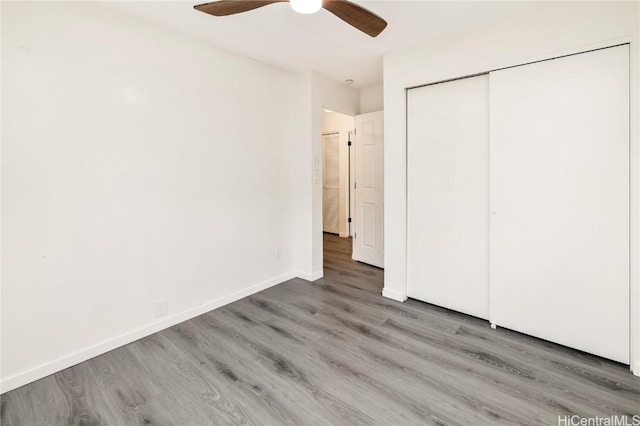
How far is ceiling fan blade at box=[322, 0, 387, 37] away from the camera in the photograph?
5.52ft

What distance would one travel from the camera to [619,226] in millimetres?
1994

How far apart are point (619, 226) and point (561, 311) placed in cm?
70

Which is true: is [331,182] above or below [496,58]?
below

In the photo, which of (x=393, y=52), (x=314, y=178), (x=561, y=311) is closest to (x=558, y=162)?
(x=561, y=311)

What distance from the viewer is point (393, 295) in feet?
10.3

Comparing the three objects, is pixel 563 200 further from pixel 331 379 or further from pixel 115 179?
pixel 115 179

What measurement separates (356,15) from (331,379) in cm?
222

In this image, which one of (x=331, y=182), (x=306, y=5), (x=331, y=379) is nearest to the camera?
(x=306, y=5)

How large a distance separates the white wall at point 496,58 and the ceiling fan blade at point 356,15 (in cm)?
93

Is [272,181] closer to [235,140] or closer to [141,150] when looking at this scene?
[235,140]

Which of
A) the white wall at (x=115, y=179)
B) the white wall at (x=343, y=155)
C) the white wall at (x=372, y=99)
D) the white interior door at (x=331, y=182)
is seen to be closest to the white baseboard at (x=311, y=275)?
the white wall at (x=115, y=179)

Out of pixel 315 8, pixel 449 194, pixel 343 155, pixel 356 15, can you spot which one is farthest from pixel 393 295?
pixel 343 155

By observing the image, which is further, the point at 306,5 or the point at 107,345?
the point at 107,345

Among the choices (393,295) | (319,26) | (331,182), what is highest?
(319,26)
